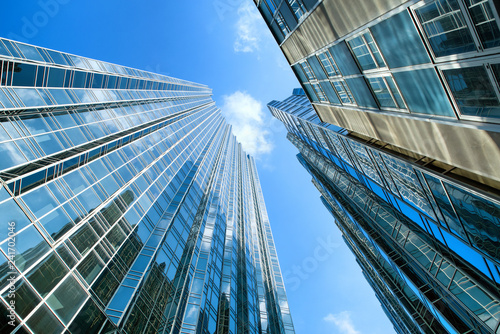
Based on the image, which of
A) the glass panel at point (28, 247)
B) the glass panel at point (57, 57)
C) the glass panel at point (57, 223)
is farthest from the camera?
the glass panel at point (57, 57)

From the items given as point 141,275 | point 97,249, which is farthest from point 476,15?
point 141,275

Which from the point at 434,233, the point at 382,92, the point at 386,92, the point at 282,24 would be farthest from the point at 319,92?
the point at 434,233

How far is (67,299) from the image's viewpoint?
1193 cm

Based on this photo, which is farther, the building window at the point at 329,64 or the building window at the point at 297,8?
the building window at the point at 329,64

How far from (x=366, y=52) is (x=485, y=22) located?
5.70 metres

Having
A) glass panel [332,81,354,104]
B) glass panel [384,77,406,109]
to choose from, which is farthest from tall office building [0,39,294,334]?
glass panel [332,81,354,104]

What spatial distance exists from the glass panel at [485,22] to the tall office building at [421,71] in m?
0.02

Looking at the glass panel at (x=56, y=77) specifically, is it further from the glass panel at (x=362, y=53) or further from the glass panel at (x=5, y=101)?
the glass panel at (x=362, y=53)

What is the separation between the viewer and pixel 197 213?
34656 millimetres

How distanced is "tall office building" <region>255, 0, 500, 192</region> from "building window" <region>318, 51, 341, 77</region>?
0.09m

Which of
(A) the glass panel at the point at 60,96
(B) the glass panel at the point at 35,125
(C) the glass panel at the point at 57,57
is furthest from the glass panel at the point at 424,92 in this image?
(C) the glass panel at the point at 57,57

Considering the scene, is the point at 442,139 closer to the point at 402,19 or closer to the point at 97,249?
the point at 402,19

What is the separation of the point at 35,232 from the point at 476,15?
18168 mm

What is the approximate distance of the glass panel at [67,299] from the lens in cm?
1121
